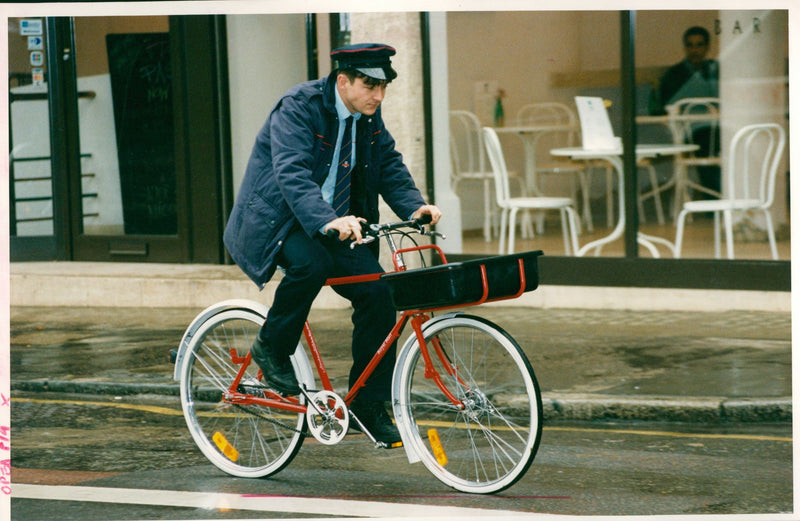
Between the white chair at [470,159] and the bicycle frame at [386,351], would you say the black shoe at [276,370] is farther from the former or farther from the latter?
the white chair at [470,159]

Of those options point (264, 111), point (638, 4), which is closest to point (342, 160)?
point (638, 4)

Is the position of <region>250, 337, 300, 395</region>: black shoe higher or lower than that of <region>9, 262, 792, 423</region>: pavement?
higher

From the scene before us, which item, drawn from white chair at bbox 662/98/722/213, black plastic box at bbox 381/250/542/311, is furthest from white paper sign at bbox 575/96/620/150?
black plastic box at bbox 381/250/542/311

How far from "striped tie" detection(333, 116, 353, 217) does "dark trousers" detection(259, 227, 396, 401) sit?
165mm

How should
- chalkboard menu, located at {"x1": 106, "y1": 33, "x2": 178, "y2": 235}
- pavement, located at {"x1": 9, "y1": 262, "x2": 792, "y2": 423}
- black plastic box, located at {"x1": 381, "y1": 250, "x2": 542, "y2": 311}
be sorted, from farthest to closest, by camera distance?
chalkboard menu, located at {"x1": 106, "y1": 33, "x2": 178, "y2": 235}, pavement, located at {"x1": 9, "y1": 262, "x2": 792, "y2": 423}, black plastic box, located at {"x1": 381, "y1": 250, "x2": 542, "y2": 311}

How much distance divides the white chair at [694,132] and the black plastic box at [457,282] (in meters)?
5.49

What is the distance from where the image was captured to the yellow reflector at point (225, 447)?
18.6ft

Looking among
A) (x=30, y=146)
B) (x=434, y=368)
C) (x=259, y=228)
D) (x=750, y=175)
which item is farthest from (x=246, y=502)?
(x=30, y=146)

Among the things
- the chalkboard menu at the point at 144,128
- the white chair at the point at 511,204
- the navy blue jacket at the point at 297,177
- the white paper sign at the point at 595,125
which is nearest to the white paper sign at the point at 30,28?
the chalkboard menu at the point at 144,128

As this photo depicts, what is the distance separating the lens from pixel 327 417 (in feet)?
17.4

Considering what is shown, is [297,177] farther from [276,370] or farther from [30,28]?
[30,28]

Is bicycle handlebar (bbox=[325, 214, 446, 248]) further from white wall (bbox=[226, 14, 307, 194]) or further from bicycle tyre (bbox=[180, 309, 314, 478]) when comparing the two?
white wall (bbox=[226, 14, 307, 194])

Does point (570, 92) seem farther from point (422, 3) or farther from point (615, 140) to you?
point (422, 3)

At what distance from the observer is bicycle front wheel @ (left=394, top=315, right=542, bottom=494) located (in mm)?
5016
